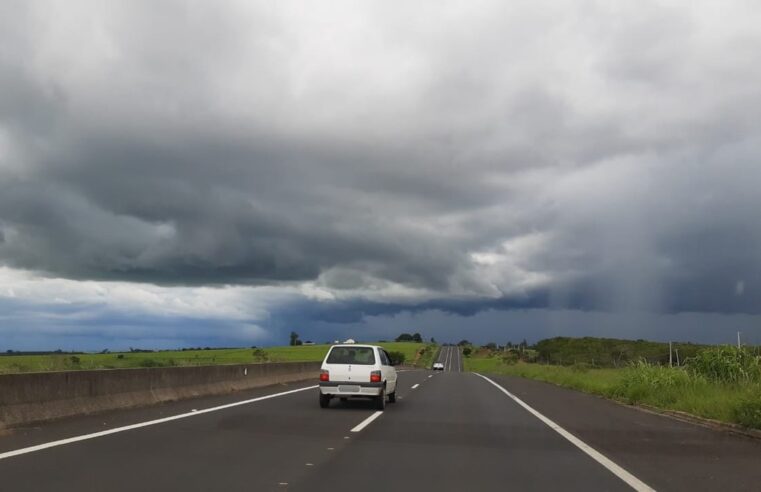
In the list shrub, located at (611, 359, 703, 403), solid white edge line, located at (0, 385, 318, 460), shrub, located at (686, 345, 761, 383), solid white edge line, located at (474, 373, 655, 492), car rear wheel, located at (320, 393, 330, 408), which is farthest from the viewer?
shrub, located at (611, 359, 703, 403)

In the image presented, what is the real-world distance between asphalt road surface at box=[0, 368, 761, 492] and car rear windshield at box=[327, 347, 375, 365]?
5.45ft

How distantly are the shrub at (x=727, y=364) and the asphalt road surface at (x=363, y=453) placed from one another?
5.20m

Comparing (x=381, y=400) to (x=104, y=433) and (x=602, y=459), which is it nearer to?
(x=104, y=433)

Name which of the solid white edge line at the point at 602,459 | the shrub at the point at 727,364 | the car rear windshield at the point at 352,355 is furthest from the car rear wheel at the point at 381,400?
the shrub at the point at 727,364

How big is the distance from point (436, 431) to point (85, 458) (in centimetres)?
728

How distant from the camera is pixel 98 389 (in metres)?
16.5

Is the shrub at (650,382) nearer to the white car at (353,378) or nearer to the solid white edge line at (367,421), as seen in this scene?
the white car at (353,378)

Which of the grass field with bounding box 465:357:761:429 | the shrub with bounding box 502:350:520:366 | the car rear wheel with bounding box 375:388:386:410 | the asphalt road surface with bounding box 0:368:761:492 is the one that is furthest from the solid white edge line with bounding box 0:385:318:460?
the shrub with bounding box 502:350:520:366

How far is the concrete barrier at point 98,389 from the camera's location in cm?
1348

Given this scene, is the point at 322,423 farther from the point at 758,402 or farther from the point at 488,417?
the point at 758,402

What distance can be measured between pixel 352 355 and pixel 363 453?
9.07 m

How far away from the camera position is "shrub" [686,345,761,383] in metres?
22.6

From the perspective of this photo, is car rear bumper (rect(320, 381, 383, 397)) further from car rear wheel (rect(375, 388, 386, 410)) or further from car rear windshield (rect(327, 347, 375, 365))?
car rear windshield (rect(327, 347, 375, 365))

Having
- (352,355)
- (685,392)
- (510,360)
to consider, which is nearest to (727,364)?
(685,392)
